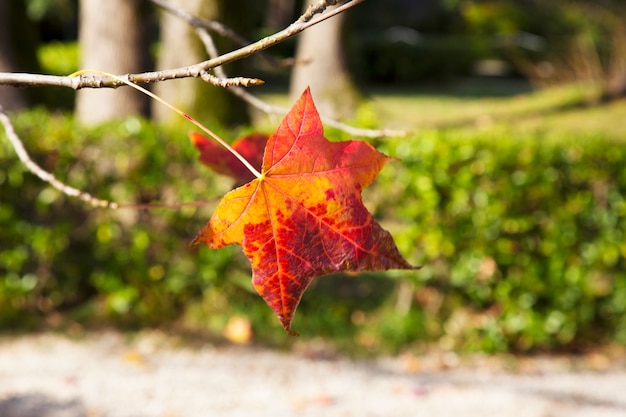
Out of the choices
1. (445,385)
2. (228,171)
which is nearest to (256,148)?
(228,171)

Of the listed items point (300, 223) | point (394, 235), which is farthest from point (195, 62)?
point (300, 223)

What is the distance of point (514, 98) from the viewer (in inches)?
666

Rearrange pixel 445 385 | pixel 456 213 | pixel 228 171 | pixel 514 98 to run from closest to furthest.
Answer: pixel 228 171 → pixel 445 385 → pixel 456 213 → pixel 514 98

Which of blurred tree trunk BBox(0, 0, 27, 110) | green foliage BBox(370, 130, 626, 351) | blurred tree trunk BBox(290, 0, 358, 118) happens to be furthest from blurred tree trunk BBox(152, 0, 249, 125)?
blurred tree trunk BBox(290, 0, 358, 118)

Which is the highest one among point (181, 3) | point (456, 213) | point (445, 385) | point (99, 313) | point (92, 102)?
point (181, 3)

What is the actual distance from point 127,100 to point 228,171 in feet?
17.4

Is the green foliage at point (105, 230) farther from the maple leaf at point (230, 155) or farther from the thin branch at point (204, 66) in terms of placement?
the thin branch at point (204, 66)

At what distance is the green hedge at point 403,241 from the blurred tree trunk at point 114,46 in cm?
147

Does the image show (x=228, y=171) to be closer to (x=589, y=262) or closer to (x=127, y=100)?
(x=589, y=262)

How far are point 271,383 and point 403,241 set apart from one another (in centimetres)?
119

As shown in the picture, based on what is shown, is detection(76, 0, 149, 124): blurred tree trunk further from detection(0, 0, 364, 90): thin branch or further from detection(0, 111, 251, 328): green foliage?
detection(0, 0, 364, 90): thin branch

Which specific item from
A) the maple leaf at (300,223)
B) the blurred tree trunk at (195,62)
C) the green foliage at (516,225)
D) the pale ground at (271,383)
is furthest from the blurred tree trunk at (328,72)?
the maple leaf at (300,223)

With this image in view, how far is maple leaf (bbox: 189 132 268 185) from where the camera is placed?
1.38 metres

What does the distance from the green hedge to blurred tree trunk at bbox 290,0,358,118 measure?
6.68 meters
